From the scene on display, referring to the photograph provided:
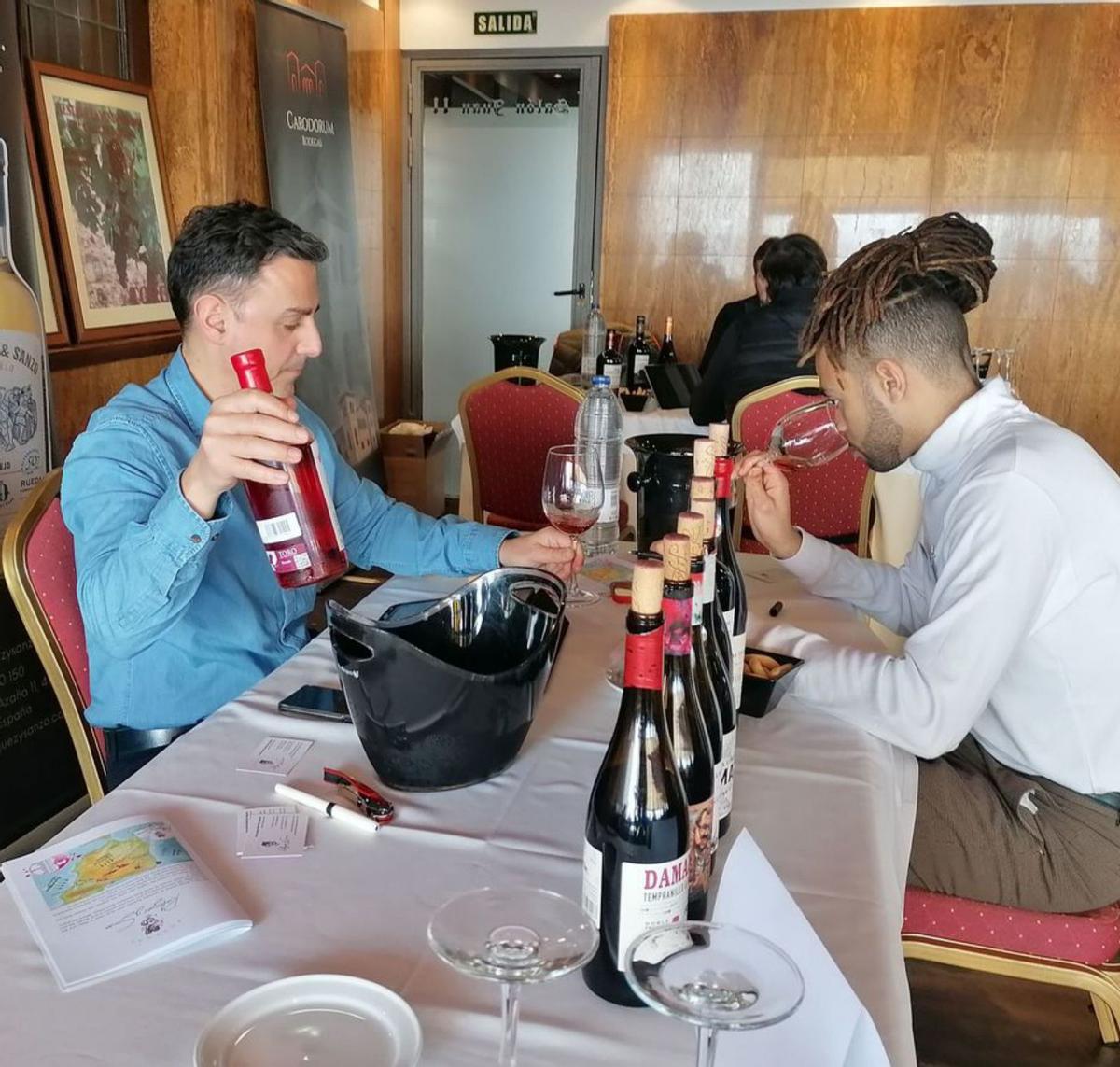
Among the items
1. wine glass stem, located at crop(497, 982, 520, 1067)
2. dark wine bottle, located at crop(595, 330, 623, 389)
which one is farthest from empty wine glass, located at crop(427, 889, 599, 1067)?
dark wine bottle, located at crop(595, 330, 623, 389)

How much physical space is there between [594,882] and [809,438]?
5.11 feet

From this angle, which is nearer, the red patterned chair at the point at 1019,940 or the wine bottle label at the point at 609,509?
the red patterned chair at the point at 1019,940

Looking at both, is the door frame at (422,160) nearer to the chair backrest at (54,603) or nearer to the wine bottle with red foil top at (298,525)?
the chair backrest at (54,603)

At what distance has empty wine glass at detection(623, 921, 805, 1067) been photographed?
560 mm

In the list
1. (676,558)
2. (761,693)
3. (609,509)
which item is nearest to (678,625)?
(676,558)

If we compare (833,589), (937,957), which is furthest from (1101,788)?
(833,589)

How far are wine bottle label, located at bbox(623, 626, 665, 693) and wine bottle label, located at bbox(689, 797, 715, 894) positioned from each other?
15 centimetres

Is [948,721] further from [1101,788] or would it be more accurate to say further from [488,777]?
[488,777]

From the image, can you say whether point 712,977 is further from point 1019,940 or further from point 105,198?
point 105,198

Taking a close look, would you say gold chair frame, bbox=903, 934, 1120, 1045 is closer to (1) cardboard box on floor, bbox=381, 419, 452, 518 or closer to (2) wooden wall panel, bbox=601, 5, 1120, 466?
(1) cardboard box on floor, bbox=381, 419, 452, 518

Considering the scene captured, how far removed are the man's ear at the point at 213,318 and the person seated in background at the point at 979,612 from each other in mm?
882

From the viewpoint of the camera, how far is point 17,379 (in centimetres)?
249

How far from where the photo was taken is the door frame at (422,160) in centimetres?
555

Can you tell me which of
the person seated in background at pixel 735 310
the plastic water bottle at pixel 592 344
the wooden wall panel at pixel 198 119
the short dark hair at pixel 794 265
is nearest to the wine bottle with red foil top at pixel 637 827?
the wooden wall panel at pixel 198 119
